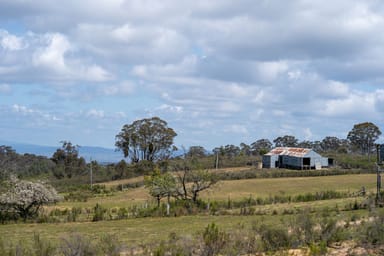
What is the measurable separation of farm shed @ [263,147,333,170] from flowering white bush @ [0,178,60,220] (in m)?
51.9

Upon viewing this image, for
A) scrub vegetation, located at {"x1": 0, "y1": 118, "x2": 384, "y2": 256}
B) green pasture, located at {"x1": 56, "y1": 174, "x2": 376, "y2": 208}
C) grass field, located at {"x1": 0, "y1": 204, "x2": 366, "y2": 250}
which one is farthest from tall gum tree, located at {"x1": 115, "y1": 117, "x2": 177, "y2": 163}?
grass field, located at {"x1": 0, "y1": 204, "x2": 366, "y2": 250}

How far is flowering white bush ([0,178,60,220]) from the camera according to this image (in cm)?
3266

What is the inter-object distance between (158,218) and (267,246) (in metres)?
19.2

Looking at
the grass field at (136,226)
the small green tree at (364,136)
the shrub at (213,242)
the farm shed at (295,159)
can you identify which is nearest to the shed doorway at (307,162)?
the farm shed at (295,159)

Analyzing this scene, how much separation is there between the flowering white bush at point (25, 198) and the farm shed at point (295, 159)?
2043 inches

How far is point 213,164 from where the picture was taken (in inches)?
3482

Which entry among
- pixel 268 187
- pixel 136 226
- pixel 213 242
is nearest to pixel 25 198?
pixel 136 226

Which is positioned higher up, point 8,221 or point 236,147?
point 236,147

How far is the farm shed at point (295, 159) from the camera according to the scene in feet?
262

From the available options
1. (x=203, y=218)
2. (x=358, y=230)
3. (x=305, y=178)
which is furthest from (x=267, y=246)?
(x=305, y=178)

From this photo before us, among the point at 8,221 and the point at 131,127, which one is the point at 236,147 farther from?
the point at 8,221

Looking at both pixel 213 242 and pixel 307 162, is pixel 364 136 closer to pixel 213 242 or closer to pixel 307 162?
pixel 307 162

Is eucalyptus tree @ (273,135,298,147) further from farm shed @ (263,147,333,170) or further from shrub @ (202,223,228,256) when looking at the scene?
shrub @ (202,223,228,256)

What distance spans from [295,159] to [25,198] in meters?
55.1
